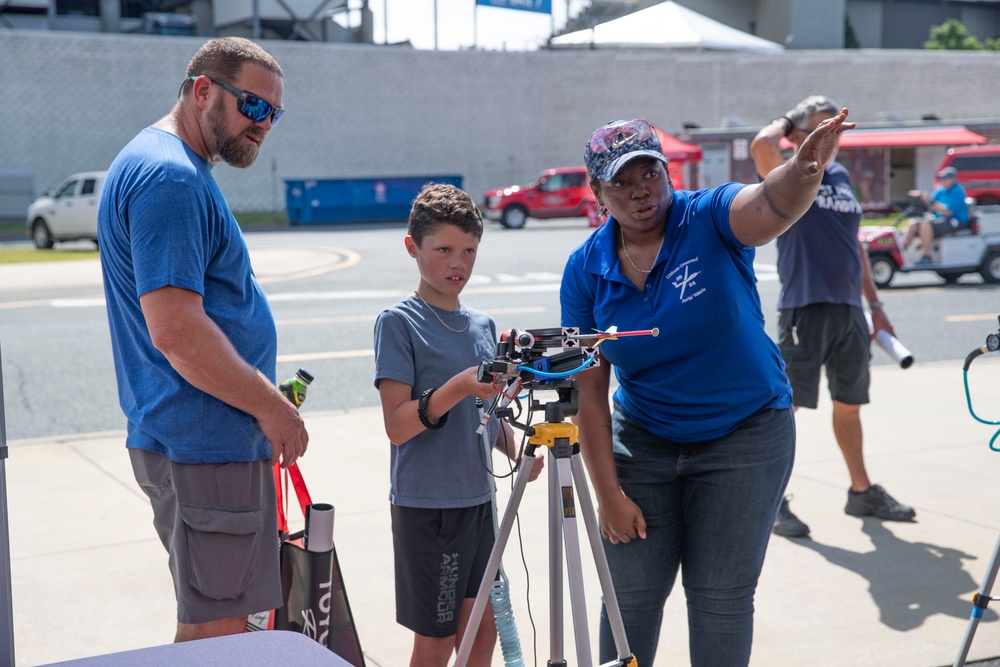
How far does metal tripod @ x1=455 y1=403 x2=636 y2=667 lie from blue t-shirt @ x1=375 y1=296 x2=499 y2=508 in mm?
459

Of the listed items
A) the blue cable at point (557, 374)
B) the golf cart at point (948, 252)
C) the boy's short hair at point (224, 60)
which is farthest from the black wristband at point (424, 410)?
the golf cart at point (948, 252)

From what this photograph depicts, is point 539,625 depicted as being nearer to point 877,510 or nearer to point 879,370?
point 877,510

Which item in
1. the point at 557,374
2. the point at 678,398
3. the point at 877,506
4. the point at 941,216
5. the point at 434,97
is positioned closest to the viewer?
the point at 557,374

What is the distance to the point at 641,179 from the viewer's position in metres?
2.73

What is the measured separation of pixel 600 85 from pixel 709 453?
4663cm

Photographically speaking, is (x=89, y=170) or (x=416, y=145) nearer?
(x=89, y=170)

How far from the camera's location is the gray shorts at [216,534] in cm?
272

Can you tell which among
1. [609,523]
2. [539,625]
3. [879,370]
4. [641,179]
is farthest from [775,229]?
[879,370]

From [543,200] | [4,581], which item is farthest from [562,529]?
[543,200]

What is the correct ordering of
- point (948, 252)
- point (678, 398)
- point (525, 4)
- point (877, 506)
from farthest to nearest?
point (525, 4) → point (948, 252) → point (877, 506) → point (678, 398)

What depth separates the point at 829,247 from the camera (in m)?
5.27

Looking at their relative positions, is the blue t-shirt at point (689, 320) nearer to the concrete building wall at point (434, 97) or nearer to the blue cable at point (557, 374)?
the blue cable at point (557, 374)

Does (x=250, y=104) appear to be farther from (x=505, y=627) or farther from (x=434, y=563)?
(x=505, y=627)

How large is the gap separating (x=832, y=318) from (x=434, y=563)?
305 cm
